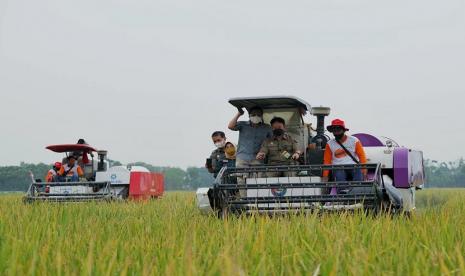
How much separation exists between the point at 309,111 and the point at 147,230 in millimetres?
4085

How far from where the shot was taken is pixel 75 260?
12.7ft

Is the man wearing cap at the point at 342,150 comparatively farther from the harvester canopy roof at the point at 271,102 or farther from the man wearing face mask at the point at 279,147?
the harvester canopy roof at the point at 271,102

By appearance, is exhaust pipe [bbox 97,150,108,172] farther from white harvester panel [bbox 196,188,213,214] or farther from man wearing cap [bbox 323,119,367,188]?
man wearing cap [bbox 323,119,367,188]

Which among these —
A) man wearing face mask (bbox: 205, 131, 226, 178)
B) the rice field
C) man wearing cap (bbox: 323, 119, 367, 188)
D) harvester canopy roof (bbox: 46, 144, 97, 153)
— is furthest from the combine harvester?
harvester canopy roof (bbox: 46, 144, 97, 153)

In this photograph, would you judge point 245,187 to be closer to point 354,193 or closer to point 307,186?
point 307,186

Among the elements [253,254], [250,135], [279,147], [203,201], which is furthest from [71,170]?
[253,254]

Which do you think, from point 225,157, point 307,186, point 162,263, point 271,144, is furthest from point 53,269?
point 225,157

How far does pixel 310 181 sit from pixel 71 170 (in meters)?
8.93

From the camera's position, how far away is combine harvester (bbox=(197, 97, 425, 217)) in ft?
25.1

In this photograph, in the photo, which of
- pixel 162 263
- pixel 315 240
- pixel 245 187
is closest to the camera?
pixel 162 263

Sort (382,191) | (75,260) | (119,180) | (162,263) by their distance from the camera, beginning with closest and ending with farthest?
(162,263) → (75,260) → (382,191) → (119,180)

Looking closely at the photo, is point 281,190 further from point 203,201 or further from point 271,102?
point 271,102

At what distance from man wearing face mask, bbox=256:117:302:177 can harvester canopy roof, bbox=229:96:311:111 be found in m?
0.30

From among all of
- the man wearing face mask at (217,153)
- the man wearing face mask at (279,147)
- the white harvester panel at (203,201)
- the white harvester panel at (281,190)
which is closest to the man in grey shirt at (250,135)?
the man wearing face mask at (279,147)
